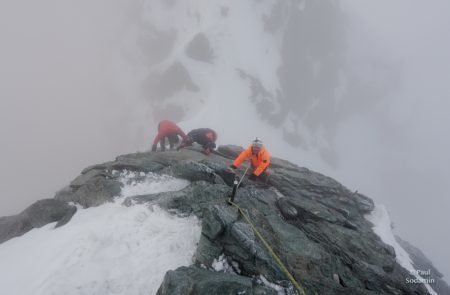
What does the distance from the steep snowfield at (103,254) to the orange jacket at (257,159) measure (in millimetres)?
4703

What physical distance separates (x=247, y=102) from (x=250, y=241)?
168 feet

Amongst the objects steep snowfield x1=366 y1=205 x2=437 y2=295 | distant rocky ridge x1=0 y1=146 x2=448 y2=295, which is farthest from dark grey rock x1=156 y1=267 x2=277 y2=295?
steep snowfield x1=366 y1=205 x2=437 y2=295

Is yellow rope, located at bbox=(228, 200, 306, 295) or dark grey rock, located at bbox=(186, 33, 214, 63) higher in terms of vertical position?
dark grey rock, located at bbox=(186, 33, 214, 63)

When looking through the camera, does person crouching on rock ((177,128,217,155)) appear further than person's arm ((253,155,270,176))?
Yes

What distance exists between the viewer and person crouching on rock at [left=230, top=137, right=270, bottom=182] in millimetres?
13409

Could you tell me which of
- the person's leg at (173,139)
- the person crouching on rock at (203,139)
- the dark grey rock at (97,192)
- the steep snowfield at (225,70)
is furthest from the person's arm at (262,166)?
the steep snowfield at (225,70)

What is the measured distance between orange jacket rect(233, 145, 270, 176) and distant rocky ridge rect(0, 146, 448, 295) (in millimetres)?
789

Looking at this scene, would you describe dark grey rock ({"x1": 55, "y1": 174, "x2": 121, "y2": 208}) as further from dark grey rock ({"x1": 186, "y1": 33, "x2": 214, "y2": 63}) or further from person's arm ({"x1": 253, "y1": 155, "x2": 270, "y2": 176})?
dark grey rock ({"x1": 186, "y1": 33, "x2": 214, "y2": 63})

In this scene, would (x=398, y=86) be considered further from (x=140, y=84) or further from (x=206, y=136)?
(x=206, y=136)

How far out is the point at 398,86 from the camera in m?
98.8

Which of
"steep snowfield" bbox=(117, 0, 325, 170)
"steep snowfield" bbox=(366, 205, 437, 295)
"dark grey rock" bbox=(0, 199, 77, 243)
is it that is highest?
"steep snowfield" bbox=(117, 0, 325, 170)

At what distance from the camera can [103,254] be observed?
8.20 meters

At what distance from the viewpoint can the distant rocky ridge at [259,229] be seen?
7723 millimetres

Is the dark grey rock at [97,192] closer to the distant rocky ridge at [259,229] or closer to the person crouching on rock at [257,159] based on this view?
the distant rocky ridge at [259,229]
